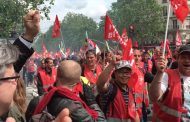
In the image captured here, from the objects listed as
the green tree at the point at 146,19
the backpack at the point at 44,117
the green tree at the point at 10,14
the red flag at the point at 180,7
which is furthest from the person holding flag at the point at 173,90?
the green tree at the point at 146,19

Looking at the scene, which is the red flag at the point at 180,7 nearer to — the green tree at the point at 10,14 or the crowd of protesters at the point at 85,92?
the crowd of protesters at the point at 85,92

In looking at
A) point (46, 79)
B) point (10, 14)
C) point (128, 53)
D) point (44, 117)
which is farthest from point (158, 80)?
point (10, 14)

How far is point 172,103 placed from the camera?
3.93 meters

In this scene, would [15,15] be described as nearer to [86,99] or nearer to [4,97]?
[86,99]

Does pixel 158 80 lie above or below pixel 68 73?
below

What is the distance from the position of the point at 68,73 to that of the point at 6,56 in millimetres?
1430

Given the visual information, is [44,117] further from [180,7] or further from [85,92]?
[180,7]

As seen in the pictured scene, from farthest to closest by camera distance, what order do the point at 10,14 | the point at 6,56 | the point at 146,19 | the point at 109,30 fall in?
1. the point at 146,19
2. the point at 10,14
3. the point at 109,30
4. the point at 6,56

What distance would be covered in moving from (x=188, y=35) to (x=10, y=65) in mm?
93291

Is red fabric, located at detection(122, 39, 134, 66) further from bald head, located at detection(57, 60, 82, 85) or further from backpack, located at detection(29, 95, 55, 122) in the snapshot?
backpack, located at detection(29, 95, 55, 122)

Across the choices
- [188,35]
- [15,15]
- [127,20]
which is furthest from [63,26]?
[15,15]

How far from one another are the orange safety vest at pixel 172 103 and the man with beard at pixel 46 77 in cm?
414

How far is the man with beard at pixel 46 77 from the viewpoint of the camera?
26.3 feet

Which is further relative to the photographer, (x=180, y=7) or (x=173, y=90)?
(x=180, y=7)
